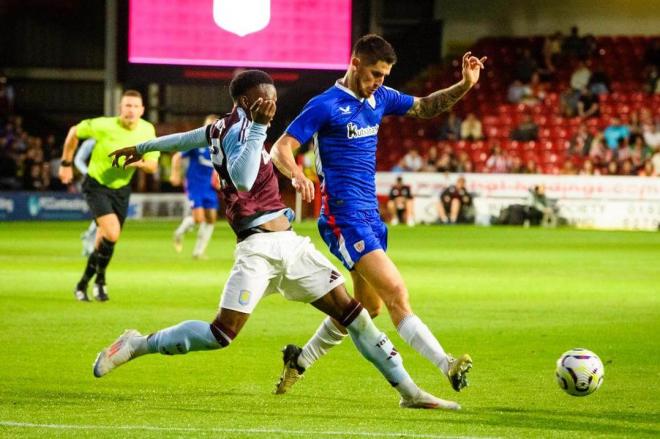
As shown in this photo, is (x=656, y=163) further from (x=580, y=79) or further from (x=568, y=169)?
(x=580, y=79)

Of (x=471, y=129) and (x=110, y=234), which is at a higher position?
(x=471, y=129)

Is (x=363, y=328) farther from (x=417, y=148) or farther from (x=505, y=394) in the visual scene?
(x=417, y=148)

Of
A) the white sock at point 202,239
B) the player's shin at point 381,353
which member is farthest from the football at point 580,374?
the white sock at point 202,239

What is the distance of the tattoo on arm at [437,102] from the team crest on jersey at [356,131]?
18.2 inches

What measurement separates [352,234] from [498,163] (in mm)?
29315

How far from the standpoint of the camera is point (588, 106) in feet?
130

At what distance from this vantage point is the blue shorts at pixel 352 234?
8.96 metres

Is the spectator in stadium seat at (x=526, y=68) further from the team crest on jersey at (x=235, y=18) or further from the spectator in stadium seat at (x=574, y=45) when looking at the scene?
the team crest on jersey at (x=235, y=18)

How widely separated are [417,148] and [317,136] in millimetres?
31978

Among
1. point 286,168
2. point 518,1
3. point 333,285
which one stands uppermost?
point 518,1

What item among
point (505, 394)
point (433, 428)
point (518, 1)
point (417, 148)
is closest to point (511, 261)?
point (505, 394)

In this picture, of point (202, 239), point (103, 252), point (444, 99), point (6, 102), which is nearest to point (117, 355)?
point (444, 99)

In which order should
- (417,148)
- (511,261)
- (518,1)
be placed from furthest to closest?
1. (518,1)
2. (417,148)
3. (511,261)

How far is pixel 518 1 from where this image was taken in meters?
44.8
